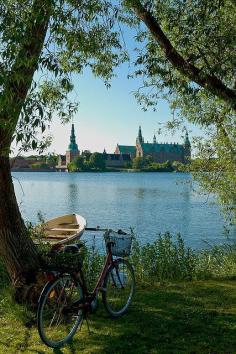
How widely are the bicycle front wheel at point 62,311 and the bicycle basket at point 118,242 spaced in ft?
2.98

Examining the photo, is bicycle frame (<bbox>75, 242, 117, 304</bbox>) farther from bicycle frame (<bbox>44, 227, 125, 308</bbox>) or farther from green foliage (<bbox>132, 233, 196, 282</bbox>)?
green foliage (<bbox>132, 233, 196, 282</bbox>)

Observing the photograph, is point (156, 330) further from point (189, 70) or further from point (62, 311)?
point (189, 70)

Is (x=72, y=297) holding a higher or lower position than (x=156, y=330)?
higher

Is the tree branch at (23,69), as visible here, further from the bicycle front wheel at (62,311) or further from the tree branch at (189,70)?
the tree branch at (189,70)

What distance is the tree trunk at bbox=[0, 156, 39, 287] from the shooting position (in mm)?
6574

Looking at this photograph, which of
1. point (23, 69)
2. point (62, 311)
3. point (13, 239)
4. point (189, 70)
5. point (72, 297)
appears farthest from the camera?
point (189, 70)

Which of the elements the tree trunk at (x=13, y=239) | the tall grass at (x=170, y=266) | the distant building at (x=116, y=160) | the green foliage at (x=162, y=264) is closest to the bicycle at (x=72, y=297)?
the tree trunk at (x=13, y=239)

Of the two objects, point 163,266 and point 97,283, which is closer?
point 97,283

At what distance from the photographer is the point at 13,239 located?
6.66 metres

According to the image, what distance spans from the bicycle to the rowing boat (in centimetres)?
579

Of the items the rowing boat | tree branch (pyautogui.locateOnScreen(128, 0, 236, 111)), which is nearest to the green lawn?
tree branch (pyautogui.locateOnScreen(128, 0, 236, 111))

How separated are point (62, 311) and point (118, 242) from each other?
4.40ft

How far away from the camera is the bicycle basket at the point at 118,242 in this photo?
638 cm

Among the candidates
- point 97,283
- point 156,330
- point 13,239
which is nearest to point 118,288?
point 97,283
